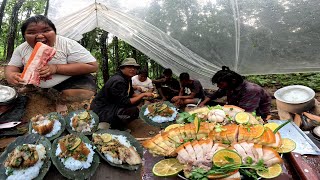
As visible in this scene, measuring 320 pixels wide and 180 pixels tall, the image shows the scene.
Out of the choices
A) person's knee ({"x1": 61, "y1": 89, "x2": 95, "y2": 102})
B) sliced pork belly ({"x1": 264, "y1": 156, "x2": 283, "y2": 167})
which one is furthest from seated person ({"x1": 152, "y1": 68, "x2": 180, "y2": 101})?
sliced pork belly ({"x1": 264, "y1": 156, "x2": 283, "y2": 167})

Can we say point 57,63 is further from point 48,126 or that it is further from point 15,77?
point 48,126

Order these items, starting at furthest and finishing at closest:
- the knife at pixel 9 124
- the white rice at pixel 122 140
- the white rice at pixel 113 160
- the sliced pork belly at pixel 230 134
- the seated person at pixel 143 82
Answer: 1. the seated person at pixel 143 82
2. the knife at pixel 9 124
3. the white rice at pixel 122 140
4. the white rice at pixel 113 160
5. the sliced pork belly at pixel 230 134

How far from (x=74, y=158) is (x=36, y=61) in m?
1.77

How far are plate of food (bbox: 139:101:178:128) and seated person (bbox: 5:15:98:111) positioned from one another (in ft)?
3.30

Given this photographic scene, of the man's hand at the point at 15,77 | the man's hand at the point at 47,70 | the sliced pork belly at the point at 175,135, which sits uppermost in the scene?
the man's hand at the point at 47,70

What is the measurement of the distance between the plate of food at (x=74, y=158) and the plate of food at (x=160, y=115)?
4.27 ft

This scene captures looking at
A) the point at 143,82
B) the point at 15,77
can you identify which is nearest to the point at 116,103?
the point at 15,77

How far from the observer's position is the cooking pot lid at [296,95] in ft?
14.5

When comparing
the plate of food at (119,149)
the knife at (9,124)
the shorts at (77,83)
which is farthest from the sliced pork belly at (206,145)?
the knife at (9,124)

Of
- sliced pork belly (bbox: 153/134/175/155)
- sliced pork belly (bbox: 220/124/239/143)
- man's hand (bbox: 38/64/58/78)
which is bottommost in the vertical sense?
sliced pork belly (bbox: 153/134/175/155)

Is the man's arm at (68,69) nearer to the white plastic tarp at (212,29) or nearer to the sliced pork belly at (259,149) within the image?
the white plastic tarp at (212,29)

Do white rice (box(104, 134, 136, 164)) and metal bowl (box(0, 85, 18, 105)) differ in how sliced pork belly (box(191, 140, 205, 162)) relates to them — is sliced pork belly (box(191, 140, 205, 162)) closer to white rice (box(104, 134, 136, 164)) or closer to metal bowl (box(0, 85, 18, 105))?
white rice (box(104, 134, 136, 164))

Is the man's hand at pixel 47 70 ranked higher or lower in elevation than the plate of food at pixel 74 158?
higher

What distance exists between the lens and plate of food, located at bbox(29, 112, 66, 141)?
9.77 feet
